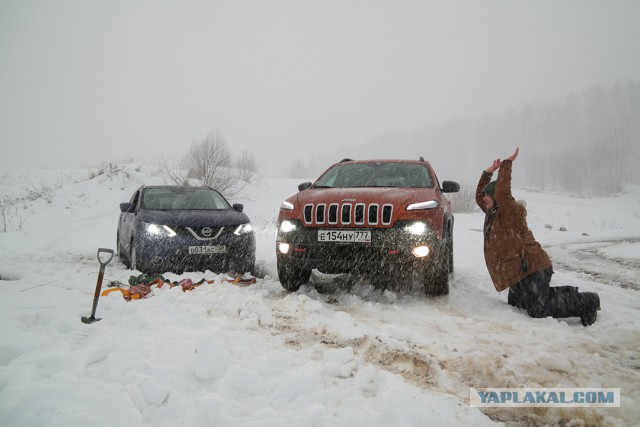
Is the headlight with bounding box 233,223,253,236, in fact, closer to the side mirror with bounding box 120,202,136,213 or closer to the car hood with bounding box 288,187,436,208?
the car hood with bounding box 288,187,436,208

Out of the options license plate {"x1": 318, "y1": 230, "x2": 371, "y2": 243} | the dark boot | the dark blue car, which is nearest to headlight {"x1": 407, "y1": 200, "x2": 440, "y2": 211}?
license plate {"x1": 318, "y1": 230, "x2": 371, "y2": 243}

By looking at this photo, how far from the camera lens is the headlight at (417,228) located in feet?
13.0

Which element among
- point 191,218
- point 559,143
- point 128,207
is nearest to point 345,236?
point 191,218

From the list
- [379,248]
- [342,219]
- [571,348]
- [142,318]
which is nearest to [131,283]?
[142,318]

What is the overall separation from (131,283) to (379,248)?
307cm

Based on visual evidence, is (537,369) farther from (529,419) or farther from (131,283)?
(131,283)

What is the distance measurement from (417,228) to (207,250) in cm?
308

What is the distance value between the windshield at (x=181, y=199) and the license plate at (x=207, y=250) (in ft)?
3.78

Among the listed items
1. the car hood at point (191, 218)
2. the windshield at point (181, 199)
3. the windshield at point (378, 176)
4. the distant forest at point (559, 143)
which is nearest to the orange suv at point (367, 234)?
the windshield at point (378, 176)

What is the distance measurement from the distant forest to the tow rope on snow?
47.7m

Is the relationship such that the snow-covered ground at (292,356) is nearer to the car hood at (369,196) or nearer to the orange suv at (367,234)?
the orange suv at (367,234)

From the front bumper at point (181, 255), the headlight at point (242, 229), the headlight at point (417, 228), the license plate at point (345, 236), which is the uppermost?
the headlight at point (417, 228)

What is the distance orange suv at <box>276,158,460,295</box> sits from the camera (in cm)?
395

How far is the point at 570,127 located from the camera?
77.1 m
